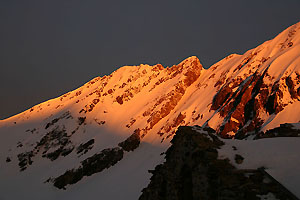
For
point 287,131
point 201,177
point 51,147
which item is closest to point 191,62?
point 51,147

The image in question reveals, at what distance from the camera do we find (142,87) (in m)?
98.6

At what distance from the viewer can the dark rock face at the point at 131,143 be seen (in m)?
68.4

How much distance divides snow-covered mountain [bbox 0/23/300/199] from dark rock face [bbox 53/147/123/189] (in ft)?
Answer: 0.77

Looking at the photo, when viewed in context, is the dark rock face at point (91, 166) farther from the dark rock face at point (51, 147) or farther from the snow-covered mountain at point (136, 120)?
the dark rock face at point (51, 147)

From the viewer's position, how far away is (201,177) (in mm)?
14422

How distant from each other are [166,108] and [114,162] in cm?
2039

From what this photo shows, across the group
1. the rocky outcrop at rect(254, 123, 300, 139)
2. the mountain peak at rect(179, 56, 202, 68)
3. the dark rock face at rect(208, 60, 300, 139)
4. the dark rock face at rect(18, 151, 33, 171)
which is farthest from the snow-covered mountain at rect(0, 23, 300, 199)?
the rocky outcrop at rect(254, 123, 300, 139)

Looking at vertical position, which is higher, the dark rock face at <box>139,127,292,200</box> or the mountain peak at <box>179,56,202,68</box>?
the mountain peak at <box>179,56,202,68</box>

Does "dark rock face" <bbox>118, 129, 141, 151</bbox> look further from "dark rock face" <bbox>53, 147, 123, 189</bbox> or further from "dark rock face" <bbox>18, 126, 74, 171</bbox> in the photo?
"dark rock face" <bbox>18, 126, 74, 171</bbox>

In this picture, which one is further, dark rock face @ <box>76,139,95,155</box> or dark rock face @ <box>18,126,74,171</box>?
dark rock face @ <box>18,126,74,171</box>

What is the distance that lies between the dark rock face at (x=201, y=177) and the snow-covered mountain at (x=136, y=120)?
78.5ft

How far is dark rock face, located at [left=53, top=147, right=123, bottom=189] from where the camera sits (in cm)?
6538

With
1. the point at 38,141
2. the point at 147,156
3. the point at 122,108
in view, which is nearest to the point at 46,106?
the point at 38,141

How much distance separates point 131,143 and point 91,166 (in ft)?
35.3
